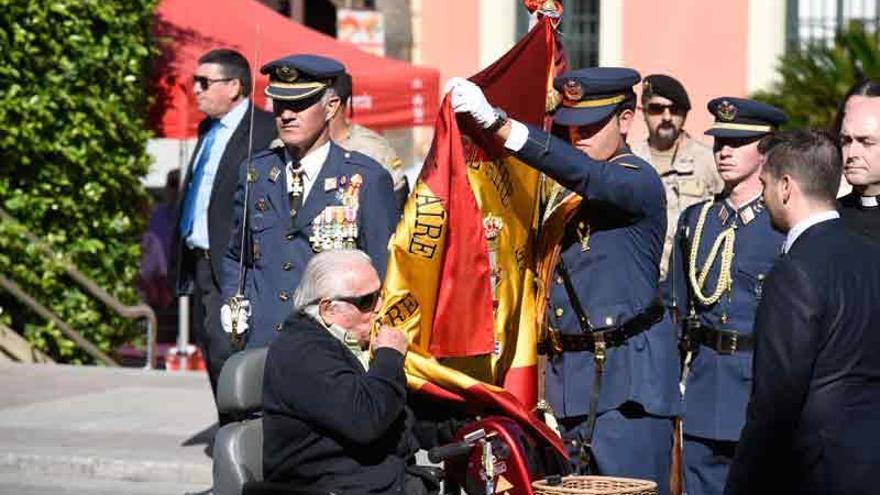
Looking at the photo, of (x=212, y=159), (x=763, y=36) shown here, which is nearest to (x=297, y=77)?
(x=212, y=159)

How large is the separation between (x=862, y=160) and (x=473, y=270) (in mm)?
1434

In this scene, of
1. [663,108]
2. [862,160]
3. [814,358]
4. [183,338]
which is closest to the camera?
[814,358]

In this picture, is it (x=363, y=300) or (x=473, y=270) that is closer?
(x=363, y=300)

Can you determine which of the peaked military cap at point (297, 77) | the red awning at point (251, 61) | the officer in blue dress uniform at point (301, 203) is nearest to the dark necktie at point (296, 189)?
the officer in blue dress uniform at point (301, 203)

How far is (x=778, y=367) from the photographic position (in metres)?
5.96

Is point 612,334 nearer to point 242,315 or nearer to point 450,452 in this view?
point 450,452

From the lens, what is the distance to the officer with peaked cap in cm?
763

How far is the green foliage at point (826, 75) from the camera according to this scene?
19.5 m

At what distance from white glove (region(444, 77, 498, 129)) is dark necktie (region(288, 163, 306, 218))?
173 cm

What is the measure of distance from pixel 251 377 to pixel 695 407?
6.45 ft

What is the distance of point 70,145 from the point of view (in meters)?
15.4

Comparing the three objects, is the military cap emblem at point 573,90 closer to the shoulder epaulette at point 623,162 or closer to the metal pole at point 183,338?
the shoulder epaulette at point 623,162

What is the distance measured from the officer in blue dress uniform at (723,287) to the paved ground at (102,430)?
3.76 metres

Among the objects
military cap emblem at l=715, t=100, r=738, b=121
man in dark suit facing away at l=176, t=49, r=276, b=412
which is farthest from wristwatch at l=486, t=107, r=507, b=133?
man in dark suit facing away at l=176, t=49, r=276, b=412
